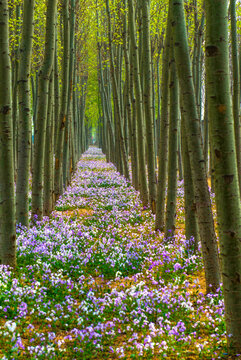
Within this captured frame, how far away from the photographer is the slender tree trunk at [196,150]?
19.5ft

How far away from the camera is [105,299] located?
564cm

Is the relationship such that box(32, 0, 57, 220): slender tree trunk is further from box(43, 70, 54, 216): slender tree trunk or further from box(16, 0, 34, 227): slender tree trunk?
box(43, 70, 54, 216): slender tree trunk

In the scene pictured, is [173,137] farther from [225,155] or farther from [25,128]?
[225,155]

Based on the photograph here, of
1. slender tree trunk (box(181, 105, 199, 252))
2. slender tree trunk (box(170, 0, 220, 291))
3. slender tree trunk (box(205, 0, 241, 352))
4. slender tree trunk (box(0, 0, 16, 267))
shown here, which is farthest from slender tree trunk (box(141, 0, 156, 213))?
slender tree trunk (box(205, 0, 241, 352))

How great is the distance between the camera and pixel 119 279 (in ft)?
22.5

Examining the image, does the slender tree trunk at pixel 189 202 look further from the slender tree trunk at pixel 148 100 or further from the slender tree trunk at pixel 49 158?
the slender tree trunk at pixel 49 158

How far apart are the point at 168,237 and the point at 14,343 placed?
18.2 feet

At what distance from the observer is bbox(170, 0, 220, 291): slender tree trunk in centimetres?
593

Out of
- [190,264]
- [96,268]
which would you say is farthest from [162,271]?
[96,268]

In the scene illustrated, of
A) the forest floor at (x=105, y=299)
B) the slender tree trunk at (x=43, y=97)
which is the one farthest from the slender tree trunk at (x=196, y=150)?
the slender tree trunk at (x=43, y=97)

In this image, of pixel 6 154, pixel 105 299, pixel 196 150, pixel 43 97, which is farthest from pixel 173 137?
pixel 105 299

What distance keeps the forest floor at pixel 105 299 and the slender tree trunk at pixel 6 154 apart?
0.46m

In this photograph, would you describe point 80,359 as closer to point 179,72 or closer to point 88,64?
point 179,72

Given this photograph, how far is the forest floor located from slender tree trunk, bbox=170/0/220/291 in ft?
1.60
